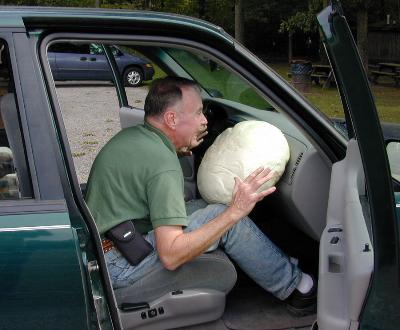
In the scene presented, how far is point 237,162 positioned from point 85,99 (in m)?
12.9

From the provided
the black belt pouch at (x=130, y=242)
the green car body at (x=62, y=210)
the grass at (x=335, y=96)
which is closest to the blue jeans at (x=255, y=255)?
the black belt pouch at (x=130, y=242)

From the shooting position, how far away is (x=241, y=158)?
2732 millimetres

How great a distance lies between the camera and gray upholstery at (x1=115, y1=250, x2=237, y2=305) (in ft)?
8.05

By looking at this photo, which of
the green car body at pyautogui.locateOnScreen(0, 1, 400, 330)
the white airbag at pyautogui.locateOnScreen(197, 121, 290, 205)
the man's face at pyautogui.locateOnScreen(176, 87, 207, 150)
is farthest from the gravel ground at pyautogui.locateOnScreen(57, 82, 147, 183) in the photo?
the green car body at pyautogui.locateOnScreen(0, 1, 400, 330)

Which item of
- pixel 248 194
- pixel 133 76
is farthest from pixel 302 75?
pixel 248 194

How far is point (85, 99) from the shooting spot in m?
15.2

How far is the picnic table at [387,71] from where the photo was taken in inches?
636

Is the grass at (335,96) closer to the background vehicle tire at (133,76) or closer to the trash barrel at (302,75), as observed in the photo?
the trash barrel at (302,75)

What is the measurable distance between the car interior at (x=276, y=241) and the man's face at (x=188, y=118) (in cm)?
21

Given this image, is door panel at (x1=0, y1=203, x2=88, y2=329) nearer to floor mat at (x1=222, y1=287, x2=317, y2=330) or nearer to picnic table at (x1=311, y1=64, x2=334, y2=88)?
floor mat at (x1=222, y1=287, x2=317, y2=330)

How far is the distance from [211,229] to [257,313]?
693 mm

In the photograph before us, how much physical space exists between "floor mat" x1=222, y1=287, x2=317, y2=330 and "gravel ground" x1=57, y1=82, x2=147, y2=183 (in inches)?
74.8

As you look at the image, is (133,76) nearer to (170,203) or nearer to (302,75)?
(302,75)

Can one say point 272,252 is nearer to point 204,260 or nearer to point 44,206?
point 204,260
